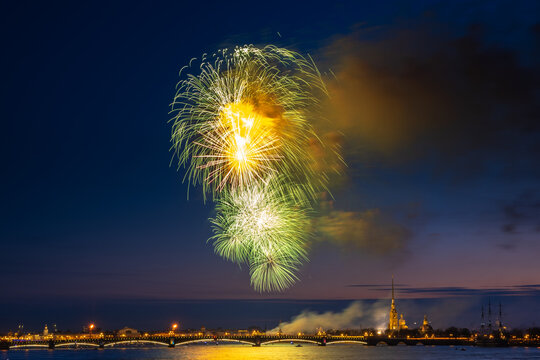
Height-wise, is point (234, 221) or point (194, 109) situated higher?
point (194, 109)

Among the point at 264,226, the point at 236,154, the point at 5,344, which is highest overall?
the point at 236,154

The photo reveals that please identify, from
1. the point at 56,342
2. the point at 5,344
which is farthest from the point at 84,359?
the point at 5,344

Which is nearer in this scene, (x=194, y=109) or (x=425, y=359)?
(x=194, y=109)

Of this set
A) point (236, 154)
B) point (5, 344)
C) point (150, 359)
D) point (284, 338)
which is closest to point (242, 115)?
point (236, 154)

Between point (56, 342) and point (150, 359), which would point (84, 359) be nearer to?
point (150, 359)

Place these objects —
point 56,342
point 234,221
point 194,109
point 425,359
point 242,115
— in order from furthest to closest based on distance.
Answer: point 56,342
point 425,359
point 234,221
point 194,109
point 242,115

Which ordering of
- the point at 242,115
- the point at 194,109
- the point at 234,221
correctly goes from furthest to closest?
the point at 234,221 → the point at 194,109 → the point at 242,115

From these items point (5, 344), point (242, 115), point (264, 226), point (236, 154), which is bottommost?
point (5, 344)

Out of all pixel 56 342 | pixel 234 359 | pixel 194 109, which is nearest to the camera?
pixel 194 109

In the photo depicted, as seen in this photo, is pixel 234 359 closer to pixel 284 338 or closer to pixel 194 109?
pixel 284 338
